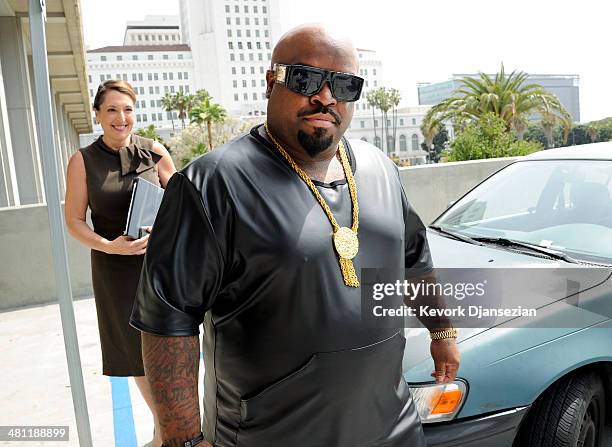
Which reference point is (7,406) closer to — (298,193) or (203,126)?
(298,193)

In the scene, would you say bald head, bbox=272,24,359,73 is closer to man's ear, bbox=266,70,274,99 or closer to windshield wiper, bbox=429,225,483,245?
man's ear, bbox=266,70,274,99

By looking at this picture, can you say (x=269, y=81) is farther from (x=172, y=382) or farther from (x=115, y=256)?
(x=115, y=256)

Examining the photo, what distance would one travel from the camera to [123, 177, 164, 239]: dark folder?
2535mm

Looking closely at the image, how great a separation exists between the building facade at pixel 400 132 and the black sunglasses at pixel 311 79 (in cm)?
11782

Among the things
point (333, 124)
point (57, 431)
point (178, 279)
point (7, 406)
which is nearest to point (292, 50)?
point (333, 124)

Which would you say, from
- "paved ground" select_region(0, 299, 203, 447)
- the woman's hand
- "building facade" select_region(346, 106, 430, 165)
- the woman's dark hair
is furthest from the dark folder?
"building facade" select_region(346, 106, 430, 165)

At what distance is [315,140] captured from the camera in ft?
4.77

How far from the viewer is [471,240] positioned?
128 inches

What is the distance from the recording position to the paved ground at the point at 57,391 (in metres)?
3.61

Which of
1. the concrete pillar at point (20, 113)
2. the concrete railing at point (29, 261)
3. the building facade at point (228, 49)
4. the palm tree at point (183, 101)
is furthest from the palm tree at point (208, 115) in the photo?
the building facade at point (228, 49)

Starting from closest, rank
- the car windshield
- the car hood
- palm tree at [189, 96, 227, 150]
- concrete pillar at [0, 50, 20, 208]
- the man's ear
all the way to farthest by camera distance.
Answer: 1. the man's ear
2. the car hood
3. the car windshield
4. concrete pillar at [0, 50, 20, 208]
5. palm tree at [189, 96, 227, 150]

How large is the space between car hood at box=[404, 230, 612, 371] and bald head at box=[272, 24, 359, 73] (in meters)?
1.27

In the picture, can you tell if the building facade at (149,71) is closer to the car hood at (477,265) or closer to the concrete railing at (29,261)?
the concrete railing at (29,261)

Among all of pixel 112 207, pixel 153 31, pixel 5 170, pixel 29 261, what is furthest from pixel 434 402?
pixel 153 31
